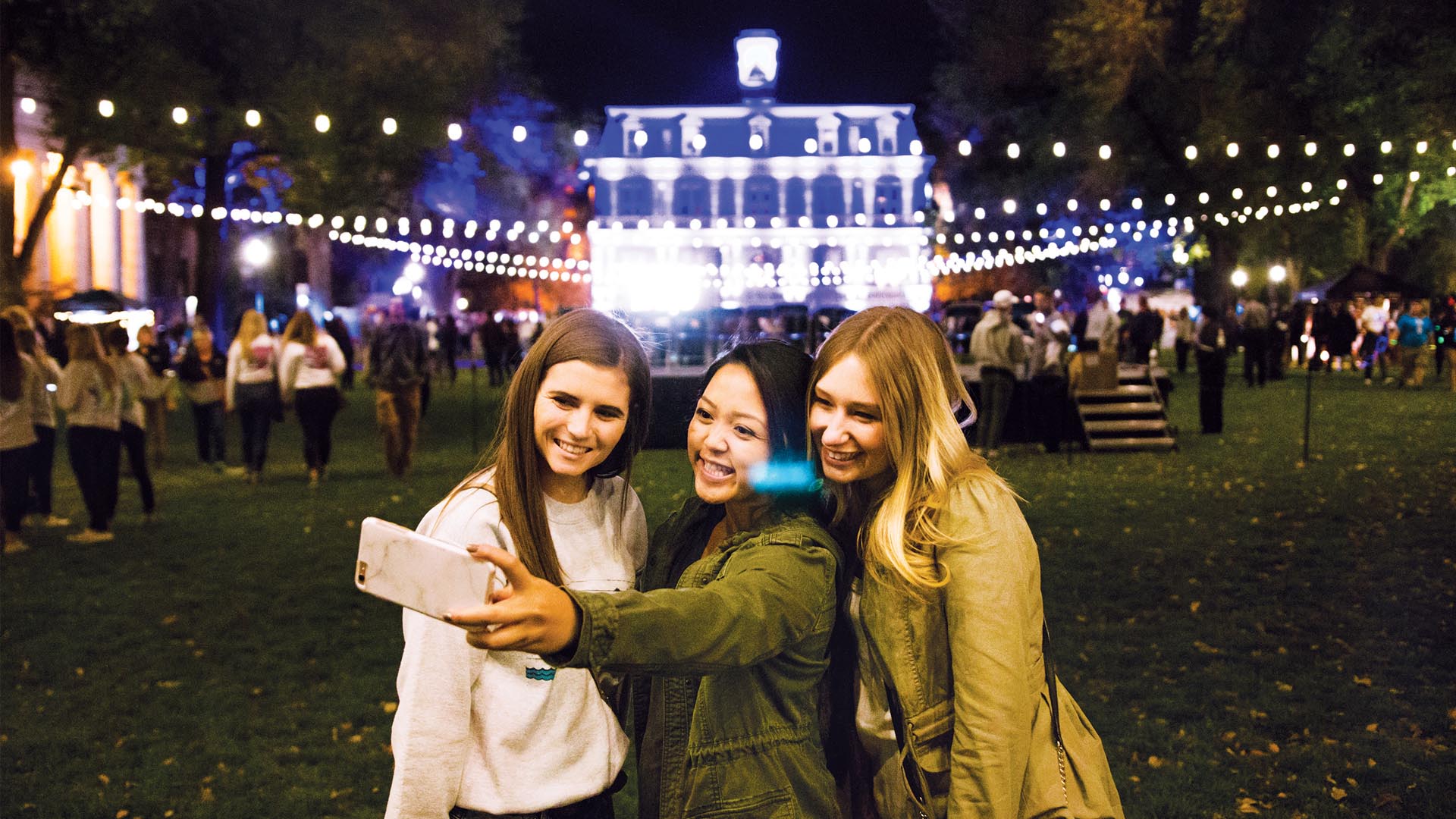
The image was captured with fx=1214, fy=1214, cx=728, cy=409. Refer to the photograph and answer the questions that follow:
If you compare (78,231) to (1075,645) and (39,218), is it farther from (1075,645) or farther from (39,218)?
(1075,645)

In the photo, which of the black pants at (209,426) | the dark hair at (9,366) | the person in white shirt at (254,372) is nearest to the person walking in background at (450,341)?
the black pants at (209,426)

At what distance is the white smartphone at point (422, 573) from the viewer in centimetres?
146

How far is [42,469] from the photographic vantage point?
1079cm

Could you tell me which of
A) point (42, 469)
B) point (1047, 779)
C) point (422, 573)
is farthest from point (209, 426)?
point (422, 573)

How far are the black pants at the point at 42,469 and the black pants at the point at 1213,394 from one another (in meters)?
14.0

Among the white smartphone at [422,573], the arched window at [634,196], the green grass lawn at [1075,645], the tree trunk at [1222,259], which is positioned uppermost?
the arched window at [634,196]

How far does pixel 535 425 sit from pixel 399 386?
37.6 ft

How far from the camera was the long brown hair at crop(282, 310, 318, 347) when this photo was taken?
12.5 meters

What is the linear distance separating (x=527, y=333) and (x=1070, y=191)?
55.1ft

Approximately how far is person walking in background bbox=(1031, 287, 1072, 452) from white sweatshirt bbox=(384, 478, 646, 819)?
13.8m

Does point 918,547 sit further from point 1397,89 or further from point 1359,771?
point 1397,89

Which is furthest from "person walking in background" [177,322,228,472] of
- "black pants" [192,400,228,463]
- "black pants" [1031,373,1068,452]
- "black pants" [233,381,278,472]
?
"black pants" [1031,373,1068,452]

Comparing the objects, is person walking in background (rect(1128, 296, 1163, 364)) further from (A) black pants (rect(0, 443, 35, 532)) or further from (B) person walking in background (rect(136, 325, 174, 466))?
(A) black pants (rect(0, 443, 35, 532))

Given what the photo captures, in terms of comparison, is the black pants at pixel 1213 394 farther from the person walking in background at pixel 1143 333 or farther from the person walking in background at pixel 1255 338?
the person walking in background at pixel 1143 333
